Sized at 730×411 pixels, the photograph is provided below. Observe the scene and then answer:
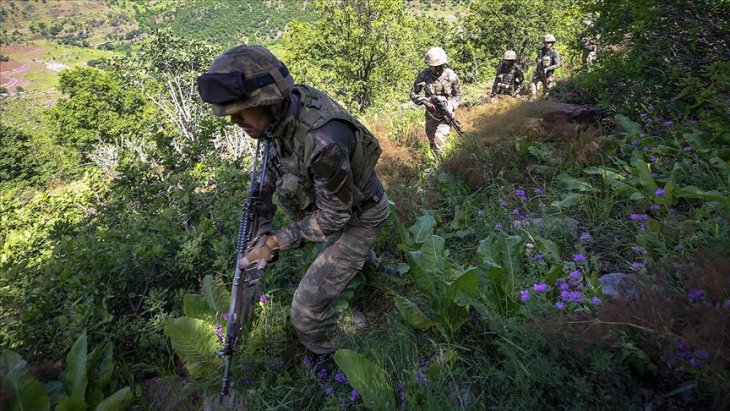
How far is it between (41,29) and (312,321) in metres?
198

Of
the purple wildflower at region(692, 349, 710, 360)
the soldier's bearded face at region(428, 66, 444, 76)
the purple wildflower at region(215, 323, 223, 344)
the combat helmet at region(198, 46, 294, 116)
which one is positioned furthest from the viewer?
the soldier's bearded face at region(428, 66, 444, 76)

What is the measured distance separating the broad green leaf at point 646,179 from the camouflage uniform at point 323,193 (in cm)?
221

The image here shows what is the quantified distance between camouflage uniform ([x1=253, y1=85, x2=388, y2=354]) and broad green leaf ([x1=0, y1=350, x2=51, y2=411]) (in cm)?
141

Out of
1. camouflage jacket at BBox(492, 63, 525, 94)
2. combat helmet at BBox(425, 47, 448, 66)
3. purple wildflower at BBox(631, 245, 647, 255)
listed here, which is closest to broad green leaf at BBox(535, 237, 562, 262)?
purple wildflower at BBox(631, 245, 647, 255)

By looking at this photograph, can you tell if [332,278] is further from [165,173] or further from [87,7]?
[87,7]

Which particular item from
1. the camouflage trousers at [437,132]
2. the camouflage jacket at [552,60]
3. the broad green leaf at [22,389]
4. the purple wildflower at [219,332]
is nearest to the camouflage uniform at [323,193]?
the purple wildflower at [219,332]

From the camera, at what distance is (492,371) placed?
6.57 ft

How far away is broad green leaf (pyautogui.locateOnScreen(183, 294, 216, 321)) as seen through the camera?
2.80 metres

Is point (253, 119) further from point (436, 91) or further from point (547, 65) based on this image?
point (547, 65)

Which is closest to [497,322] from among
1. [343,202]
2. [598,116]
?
[343,202]

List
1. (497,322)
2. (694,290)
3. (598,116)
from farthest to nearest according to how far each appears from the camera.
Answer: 1. (598,116)
2. (497,322)
3. (694,290)

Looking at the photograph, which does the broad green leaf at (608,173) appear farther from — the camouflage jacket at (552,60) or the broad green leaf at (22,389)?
the camouflage jacket at (552,60)

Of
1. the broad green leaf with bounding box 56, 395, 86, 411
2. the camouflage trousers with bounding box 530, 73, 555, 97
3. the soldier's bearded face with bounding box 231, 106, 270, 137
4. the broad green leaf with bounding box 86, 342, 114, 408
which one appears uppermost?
the soldier's bearded face with bounding box 231, 106, 270, 137

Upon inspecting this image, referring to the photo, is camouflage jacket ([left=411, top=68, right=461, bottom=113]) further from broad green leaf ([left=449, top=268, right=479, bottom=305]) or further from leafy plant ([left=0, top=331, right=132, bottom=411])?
leafy plant ([left=0, top=331, right=132, bottom=411])
